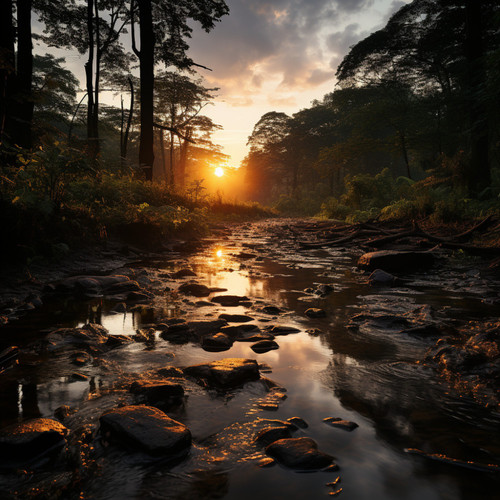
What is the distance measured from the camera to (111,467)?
3.99 feet

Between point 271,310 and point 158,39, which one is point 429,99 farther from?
point 271,310

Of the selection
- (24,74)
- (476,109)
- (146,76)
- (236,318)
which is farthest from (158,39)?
(236,318)

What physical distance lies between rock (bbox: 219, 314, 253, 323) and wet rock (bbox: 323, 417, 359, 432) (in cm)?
159

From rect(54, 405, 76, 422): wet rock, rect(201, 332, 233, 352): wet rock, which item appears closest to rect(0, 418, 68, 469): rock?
rect(54, 405, 76, 422): wet rock

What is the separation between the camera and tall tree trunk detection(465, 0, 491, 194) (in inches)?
420

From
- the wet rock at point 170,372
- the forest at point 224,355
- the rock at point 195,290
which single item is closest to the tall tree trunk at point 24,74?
the forest at point 224,355

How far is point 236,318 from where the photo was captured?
310cm

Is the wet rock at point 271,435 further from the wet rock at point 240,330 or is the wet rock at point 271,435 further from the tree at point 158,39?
the tree at point 158,39

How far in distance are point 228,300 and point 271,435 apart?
7.63 feet

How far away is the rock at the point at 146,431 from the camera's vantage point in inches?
50.7

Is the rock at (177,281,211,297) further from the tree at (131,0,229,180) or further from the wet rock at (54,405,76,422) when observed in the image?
the tree at (131,0,229,180)

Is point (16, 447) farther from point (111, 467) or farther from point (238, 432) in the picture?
point (238, 432)

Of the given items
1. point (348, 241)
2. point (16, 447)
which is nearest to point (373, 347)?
point (16, 447)

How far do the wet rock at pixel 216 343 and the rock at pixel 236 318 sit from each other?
53 cm
